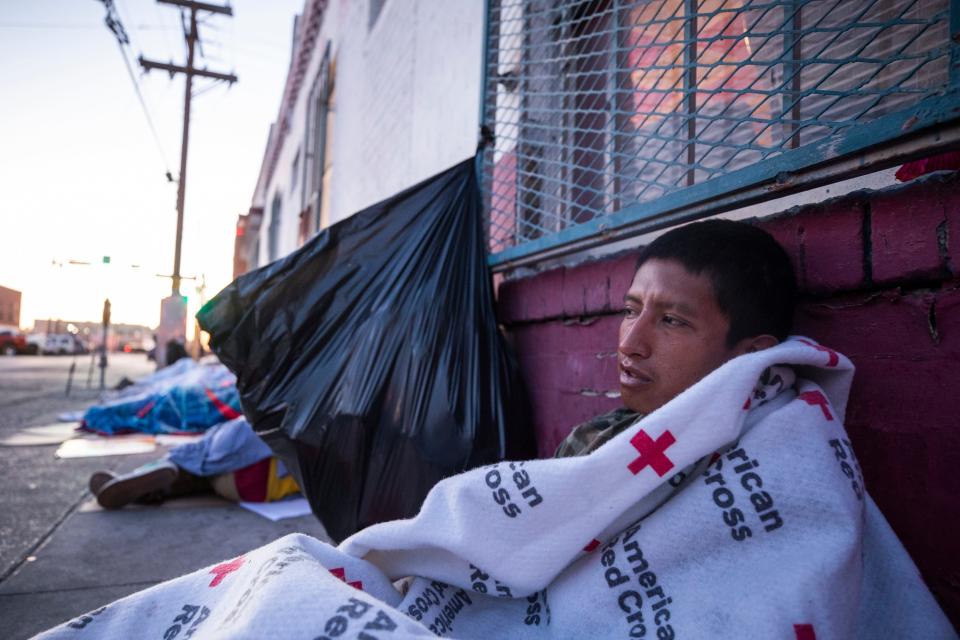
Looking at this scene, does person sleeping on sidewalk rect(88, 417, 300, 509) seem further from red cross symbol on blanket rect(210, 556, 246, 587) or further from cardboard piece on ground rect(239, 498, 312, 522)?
red cross symbol on blanket rect(210, 556, 246, 587)

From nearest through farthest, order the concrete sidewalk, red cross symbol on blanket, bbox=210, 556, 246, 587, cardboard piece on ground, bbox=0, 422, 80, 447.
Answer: red cross symbol on blanket, bbox=210, 556, 246, 587
the concrete sidewalk
cardboard piece on ground, bbox=0, 422, 80, 447

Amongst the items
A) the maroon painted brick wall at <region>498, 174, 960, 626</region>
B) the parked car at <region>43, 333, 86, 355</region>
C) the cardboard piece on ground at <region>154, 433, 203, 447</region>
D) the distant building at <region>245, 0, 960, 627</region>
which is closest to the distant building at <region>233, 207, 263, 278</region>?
the cardboard piece on ground at <region>154, 433, 203, 447</region>

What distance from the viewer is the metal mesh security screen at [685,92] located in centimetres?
114

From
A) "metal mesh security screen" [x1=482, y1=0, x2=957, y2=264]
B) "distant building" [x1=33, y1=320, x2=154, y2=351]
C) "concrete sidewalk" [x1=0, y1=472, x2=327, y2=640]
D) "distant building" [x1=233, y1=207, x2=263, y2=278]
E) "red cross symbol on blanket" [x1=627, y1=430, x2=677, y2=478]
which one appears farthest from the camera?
"distant building" [x1=33, y1=320, x2=154, y2=351]

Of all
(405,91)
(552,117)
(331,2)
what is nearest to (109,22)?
(331,2)

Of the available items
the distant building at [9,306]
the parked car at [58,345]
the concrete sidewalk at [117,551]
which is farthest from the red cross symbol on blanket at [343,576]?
the distant building at [9,306]

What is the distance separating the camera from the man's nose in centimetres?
107

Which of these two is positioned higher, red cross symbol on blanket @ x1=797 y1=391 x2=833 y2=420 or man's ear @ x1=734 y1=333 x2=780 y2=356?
man's ear @ x1=734 y1=333 x2=780 y2=356

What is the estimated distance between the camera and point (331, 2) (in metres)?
6.95

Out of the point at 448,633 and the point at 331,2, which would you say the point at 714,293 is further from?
the point at 331,2

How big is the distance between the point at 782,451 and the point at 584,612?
1.17ft

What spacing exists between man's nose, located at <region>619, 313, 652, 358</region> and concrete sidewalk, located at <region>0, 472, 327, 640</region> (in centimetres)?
164

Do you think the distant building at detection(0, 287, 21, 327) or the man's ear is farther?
the distant building at detection(0, 287, 21, 327)

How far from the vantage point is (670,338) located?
1.05 metres
